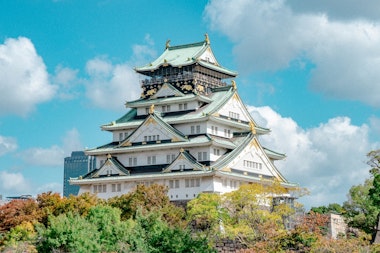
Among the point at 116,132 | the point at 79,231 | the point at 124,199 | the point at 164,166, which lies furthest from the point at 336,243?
the point at 116,132

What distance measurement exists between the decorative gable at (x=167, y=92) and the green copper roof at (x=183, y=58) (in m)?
2.57

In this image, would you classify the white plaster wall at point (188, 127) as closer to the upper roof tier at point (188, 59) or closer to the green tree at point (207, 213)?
the upper roof tier at point (188, 59)

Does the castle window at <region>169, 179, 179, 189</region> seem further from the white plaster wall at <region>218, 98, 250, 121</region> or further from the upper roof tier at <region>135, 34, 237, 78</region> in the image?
the upper roof tier at <region>135, 34, 237, 78</region>

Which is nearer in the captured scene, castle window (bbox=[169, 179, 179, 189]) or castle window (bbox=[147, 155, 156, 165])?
castle window (bbox=[169, 179, 179, 189])

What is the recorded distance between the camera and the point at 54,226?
A: 4538 centimetres

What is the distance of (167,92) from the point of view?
84.1 meters

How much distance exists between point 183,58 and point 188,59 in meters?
1.91

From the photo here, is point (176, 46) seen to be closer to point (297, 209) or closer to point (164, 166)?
point (164, 166)

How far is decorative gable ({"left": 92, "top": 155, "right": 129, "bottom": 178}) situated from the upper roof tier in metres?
12.0

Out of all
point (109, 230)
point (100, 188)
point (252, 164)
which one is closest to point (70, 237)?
point (109, 230)

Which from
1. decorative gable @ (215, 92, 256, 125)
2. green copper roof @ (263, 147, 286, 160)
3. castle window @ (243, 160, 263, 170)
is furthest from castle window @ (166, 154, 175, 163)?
green copper roof @ (263, 147, 286, 160)

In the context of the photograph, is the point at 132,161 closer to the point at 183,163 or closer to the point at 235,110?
the point at 183,163

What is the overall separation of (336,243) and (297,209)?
29628 millimetres

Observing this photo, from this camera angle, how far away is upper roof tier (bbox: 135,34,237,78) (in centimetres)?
8469
